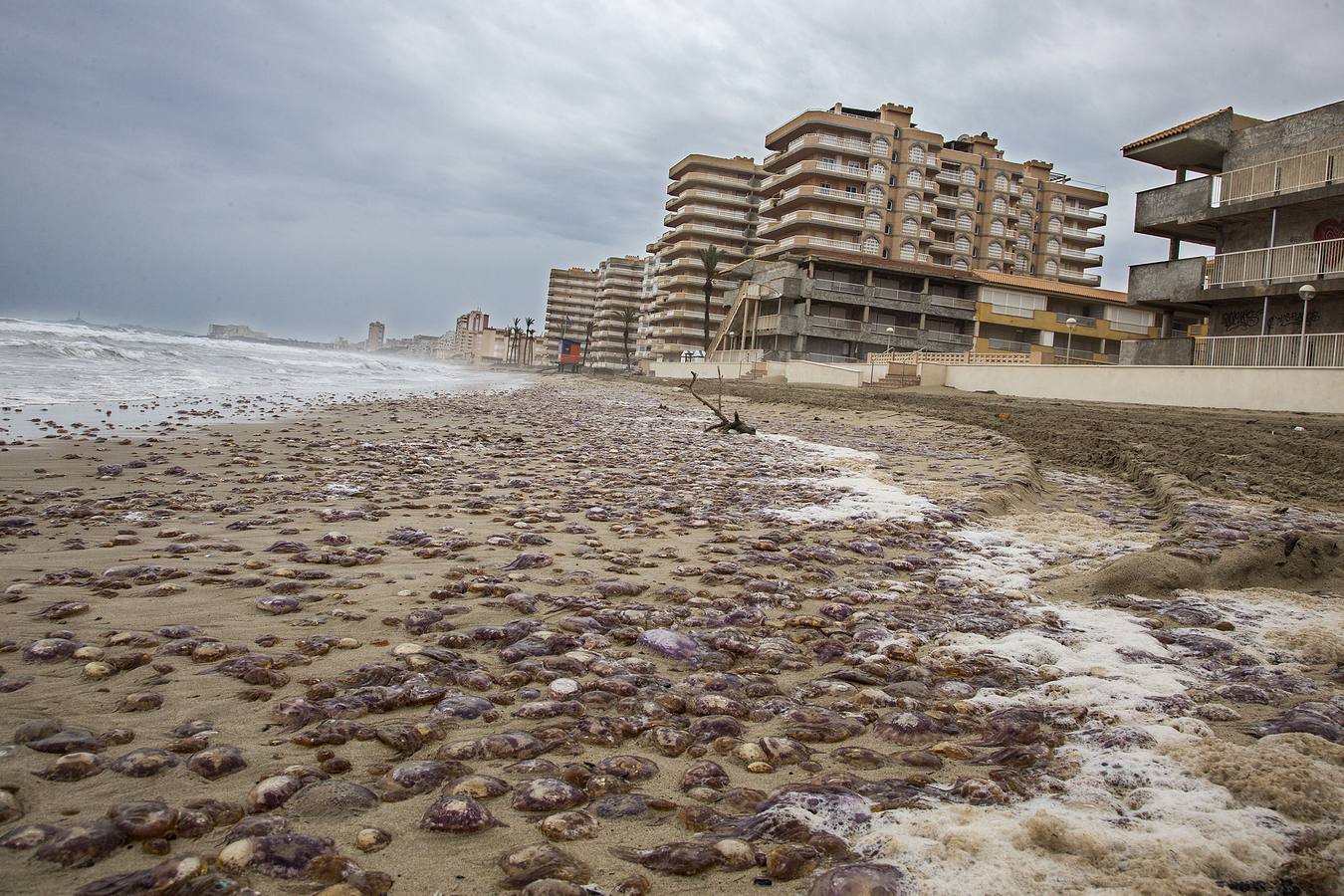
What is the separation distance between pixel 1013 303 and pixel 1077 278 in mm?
43663

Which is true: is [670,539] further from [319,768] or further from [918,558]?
[319,768]

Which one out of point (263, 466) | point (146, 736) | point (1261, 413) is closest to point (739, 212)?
point (1261, 413)

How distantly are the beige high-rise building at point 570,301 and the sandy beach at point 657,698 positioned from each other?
158831 mm

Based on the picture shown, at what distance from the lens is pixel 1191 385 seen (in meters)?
21.9

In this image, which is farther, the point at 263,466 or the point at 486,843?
the point at 263,466

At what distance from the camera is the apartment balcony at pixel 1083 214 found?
95.7 meters

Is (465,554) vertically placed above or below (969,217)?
below

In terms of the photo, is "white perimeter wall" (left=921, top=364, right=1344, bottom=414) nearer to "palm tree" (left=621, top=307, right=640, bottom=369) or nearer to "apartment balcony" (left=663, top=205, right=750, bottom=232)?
"apartment balcony" (left=663, top=205, right=750, bottom=232)

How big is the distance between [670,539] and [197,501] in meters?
4.16

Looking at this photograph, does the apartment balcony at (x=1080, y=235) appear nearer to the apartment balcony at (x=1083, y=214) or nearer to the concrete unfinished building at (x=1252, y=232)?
the apartment balcony at (x=1083, y=214)

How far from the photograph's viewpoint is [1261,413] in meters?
18.6

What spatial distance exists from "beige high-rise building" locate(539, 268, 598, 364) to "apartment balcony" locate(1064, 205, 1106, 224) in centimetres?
9387

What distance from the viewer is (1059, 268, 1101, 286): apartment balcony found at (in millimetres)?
95500

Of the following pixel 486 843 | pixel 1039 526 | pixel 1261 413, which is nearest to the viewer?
pixel 486 843
